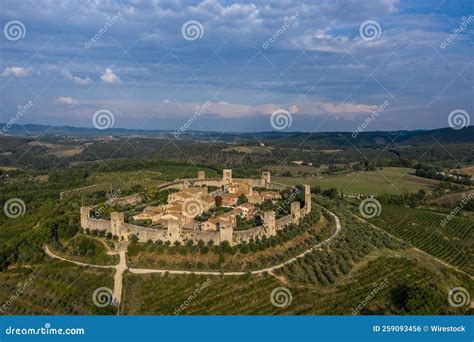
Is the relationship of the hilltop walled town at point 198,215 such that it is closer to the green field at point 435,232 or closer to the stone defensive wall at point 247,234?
the stone defensive wall at point 247,234

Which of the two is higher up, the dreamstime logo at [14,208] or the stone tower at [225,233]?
the dreamstime logo at [14,208]

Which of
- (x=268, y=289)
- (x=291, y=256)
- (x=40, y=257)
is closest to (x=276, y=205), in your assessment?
(x=291, y=256)

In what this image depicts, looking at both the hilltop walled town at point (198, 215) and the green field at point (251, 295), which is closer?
the green field at point (251, 295)

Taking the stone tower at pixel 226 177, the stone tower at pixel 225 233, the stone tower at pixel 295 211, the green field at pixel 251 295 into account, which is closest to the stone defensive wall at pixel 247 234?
the stone tower at pixel 225 233

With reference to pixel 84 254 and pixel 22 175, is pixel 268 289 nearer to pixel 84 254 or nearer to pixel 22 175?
pixel 84 254

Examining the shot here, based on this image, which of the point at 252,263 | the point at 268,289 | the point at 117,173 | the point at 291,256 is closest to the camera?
the point at 268,289

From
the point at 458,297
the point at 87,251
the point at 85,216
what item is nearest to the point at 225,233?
the point at 87,251

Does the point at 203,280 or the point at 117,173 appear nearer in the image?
the point at 203,280
